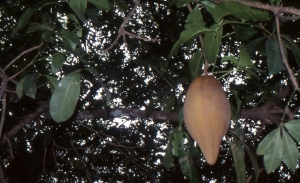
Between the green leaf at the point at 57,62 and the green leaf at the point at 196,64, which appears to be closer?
the green leaf at the point at 196,64

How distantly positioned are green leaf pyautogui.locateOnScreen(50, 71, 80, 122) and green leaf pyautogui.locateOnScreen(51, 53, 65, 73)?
40cm

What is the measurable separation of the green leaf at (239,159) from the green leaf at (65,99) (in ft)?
2.37

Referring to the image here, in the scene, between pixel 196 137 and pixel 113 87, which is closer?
pixel 196 137

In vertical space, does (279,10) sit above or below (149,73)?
below

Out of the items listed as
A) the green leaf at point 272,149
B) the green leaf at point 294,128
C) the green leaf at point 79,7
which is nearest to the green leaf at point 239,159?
the green leaf at point 272,149

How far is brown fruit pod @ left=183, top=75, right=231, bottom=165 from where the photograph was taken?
1143 millimetres

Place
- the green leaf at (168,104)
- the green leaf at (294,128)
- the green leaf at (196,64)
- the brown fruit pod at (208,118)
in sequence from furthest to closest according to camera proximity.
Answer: the green leaf at (168,104)
the green leaf at (196,64)
the green leaf at (294,128)
the brown fruit pod at (208,118)

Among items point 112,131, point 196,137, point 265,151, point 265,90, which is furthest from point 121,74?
point 196,137

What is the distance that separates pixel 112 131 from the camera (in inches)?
179

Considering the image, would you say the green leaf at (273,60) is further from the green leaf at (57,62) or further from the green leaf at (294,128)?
the green leaf at (57,62)

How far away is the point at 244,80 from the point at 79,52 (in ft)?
11.9

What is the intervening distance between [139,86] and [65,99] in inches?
142

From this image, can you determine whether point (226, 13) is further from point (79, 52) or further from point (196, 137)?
point (79, 52)

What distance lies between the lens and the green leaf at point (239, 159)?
171cm
